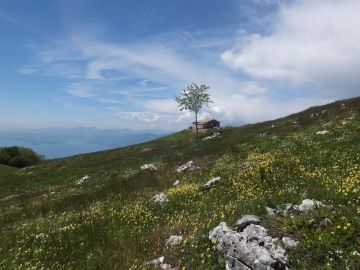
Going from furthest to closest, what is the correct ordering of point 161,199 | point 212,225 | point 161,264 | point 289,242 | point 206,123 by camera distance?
point 206,123, point 161,199, point 212,225, point 161,264, point 289,242

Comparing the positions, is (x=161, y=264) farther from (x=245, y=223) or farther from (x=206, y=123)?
(x=206, y=123)

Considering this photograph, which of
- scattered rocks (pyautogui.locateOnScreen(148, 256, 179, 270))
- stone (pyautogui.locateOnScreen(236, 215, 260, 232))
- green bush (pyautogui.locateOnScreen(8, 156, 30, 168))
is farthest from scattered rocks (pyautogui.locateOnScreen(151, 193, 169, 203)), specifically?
green bush (pyautogui.locateOnScreen(8, 156, 30, 168))

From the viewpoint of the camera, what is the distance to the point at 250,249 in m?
5.46

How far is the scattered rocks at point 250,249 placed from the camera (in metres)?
5.09

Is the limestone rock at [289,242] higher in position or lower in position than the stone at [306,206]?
lower

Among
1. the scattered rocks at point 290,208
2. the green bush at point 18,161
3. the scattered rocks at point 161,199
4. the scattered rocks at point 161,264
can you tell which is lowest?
the green bush at point 18,161

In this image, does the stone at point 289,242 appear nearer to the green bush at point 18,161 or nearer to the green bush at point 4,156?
the green bush at point 18,161

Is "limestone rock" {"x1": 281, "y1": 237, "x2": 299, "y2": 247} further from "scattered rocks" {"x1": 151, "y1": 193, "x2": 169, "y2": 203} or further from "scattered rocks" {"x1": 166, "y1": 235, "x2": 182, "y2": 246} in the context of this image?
"scattered rocks" {"x1": 151, "y1": 193, "x2": 169, "y2": 203}

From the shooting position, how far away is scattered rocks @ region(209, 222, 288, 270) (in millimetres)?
5090

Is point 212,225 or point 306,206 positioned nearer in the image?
point 306,206

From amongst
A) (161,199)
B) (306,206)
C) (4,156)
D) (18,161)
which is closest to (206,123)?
(18,161)

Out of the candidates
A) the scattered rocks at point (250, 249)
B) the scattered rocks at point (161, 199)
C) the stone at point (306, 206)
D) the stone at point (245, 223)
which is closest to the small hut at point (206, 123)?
the scattered rocks at point (161, 199)

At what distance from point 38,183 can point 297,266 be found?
35153 millimetres

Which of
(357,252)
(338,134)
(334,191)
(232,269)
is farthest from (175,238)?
(338,134)
